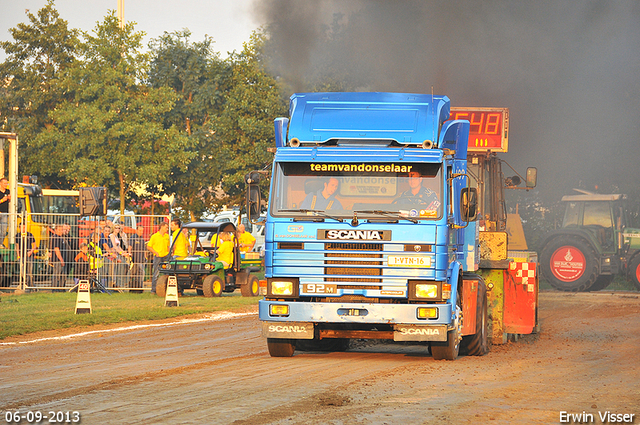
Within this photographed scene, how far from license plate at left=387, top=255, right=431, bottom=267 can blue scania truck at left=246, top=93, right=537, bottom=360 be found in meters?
0.01

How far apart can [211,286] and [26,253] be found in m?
5.44

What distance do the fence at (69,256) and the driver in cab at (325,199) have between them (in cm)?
1417

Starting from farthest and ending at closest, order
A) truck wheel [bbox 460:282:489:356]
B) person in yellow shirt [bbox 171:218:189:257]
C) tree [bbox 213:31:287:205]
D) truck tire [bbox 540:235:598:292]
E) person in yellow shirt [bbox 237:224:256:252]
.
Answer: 1. tree [bbox 213:31:287:205]
2. truck tire [bbox 540:235:598:292]
3. person in yellow shirt [bbox 237:224:256:252]
4. person in yellow shirt [bbox 171:218:189:257]
5. truck wheel [bbox 460:282:489:356]

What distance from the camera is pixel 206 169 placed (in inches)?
1496

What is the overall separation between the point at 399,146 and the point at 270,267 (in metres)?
2.14

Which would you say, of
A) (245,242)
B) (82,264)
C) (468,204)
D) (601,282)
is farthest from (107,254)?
(468,204)

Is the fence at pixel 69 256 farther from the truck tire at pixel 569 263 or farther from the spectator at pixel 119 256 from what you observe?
the truck tire at pixel 569 263

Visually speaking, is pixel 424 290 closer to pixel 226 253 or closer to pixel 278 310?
pixel 278 310

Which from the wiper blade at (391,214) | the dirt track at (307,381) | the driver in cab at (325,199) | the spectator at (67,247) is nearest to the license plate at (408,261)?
the wiper blade at (391,214)

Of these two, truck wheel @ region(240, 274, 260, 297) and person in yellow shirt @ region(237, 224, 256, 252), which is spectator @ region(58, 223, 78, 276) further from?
truck wheel @ region(240, 274, 260, 297)

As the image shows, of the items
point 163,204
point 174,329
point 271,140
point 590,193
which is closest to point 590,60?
point 590,193

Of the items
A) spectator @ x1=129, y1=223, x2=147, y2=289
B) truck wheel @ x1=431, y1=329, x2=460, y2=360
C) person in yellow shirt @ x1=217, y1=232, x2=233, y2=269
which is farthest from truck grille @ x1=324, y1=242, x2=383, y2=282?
spectator @ x1=129, y1=223, x2=147, y2=289

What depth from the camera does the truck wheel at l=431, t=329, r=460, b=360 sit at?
1138 cm

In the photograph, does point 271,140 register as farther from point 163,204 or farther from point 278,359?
point 278,359
